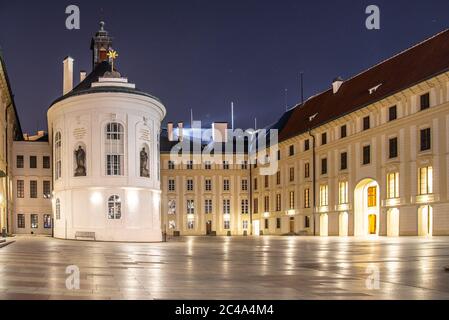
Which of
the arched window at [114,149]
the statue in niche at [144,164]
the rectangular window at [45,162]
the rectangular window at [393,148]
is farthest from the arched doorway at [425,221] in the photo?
the rectangular window at [45,162]

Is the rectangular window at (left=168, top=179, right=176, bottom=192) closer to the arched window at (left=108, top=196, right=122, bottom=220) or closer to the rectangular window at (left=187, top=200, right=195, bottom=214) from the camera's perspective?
the rectangular window at (left=187, top=200, right=195, bottom=214)

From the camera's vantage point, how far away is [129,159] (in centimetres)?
4281

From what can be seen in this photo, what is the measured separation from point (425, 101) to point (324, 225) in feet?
62.4

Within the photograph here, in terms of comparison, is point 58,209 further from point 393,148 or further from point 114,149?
point 393,148

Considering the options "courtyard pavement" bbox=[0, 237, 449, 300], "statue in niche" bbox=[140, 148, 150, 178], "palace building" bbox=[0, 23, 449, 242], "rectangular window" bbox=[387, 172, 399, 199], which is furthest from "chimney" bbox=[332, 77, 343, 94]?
"courtyard pavement" bbox=[0, 237, 449, 300]

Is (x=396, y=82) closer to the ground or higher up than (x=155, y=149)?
higher up

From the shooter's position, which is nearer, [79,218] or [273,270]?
[273,270]

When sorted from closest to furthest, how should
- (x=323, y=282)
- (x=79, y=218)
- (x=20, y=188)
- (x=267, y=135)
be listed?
(x=323, y=282)
(x=79, y=218)
(x=20, y=188)
(x=267, y=135)

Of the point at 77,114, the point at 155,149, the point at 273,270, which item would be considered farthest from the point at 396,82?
the point at 273,270

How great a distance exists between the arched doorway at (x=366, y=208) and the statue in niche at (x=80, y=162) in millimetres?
24571

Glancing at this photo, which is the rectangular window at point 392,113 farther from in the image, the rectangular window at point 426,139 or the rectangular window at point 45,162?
the rectangular window at point 45,162

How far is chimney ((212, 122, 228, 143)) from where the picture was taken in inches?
3354
